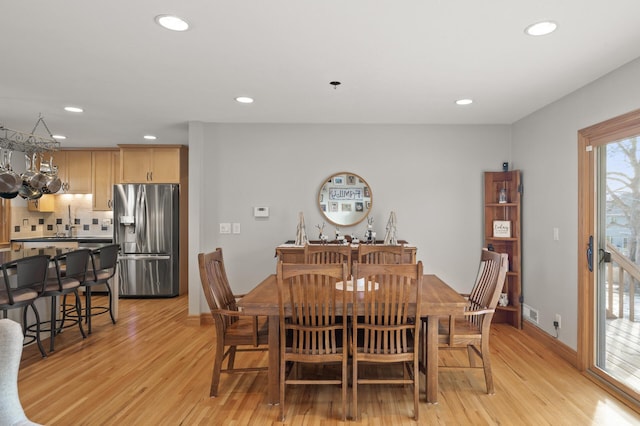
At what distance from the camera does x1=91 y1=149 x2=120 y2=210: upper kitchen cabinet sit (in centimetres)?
656

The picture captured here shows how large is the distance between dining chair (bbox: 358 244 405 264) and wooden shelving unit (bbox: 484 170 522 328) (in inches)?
57.9

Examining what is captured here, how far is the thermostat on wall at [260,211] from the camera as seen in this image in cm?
469

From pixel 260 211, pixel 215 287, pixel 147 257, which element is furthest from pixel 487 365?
pixel 147 257

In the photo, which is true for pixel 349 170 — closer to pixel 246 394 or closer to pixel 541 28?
pixel 541 28

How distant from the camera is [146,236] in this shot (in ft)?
19.4

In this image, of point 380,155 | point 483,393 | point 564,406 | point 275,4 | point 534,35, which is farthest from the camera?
point 380,155

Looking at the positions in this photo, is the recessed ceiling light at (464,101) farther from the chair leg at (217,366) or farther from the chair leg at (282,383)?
the chair leg at (217,366)

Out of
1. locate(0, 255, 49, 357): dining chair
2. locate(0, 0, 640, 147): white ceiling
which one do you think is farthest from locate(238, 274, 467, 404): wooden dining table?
locate(0, 255, 49, 357): dining chair

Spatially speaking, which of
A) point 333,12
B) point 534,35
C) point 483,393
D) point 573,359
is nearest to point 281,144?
point 333,12

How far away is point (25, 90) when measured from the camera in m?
3.39

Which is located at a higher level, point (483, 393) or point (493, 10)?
point (493, 10)

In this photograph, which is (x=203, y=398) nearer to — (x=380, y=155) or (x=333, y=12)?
(x=333, y=12)

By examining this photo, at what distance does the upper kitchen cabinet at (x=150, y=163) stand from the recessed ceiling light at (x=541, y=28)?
5.24 meters

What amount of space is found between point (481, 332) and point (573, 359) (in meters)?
1.28
